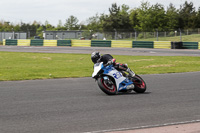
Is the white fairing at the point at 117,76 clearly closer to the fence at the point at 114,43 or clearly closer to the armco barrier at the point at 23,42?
the fence at the point at 114,43

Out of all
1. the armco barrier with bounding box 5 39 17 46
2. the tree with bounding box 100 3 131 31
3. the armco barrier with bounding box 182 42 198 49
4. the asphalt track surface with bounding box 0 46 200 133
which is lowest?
the asphalt track surface with bounding box 0 46 200 133

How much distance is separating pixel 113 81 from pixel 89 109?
8.32 ft

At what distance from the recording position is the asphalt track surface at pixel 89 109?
6272 mm

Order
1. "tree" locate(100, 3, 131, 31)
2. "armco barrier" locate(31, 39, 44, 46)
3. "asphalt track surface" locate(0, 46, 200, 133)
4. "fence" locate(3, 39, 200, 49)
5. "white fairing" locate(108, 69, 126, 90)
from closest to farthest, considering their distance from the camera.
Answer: "asphalt track surface" locate(0, 46, 200, 133)
"white fairing" locate(108, 69, 126, 90)
"fence" locate(3, 39, 200, 49)
"armco barrier" locate(31, 39, 44, 46)
"tree" locate(100, 3, 131, 31)

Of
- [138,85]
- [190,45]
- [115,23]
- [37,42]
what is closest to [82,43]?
[37,42]

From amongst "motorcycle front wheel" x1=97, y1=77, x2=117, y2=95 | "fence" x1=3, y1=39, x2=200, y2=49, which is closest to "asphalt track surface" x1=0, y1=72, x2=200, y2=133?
"motorcycle front wheel" x1=97, y1=77, x2=117, y2=95

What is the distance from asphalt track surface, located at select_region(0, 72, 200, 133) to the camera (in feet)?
20.6

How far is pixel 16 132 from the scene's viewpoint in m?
5.82

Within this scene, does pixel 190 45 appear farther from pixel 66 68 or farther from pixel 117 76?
pixel 117 76

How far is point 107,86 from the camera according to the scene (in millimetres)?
10047

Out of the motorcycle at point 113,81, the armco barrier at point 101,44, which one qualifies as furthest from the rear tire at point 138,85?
the armco barrier at point 101,44

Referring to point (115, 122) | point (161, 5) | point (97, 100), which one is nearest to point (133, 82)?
point (97, 100)

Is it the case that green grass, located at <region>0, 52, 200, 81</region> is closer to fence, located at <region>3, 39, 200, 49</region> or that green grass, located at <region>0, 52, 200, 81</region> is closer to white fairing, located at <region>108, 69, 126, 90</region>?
white fairing, located at <region>108, 69, 126, 90</region>

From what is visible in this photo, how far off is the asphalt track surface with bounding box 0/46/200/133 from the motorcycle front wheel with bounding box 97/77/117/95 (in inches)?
7.1
